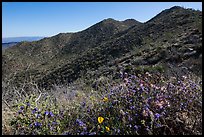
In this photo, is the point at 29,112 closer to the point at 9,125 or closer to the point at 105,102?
the point at 9,125

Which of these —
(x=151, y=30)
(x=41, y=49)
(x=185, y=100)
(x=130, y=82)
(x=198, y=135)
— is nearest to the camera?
(x=198, y=135)

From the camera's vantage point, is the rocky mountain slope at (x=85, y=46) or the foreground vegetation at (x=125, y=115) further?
the rocky mountain slope at (x=85, y=46)

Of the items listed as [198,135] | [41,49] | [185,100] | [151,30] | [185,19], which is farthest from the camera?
[41,49]

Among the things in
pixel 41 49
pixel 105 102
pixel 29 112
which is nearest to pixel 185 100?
pixel 105 102

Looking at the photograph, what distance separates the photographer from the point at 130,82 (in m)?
3.15

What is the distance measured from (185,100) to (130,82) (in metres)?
0.72

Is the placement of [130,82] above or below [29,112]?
above

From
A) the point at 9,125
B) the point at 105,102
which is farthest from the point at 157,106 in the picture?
the point at 9,125

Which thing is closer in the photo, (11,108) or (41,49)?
(11,108)

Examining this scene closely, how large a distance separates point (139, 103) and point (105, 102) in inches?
16.8

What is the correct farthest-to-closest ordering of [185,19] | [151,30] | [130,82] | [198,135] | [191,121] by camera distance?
1. [151,30]
2. [185,19]
3. [130,82]
4. [191,121]
5. [198,135]

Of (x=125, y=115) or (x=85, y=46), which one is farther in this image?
(x=85, y=46)

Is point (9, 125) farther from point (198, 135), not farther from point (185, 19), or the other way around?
point (185, 19)

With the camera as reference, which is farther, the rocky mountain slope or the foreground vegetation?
the rocky mountain slope
